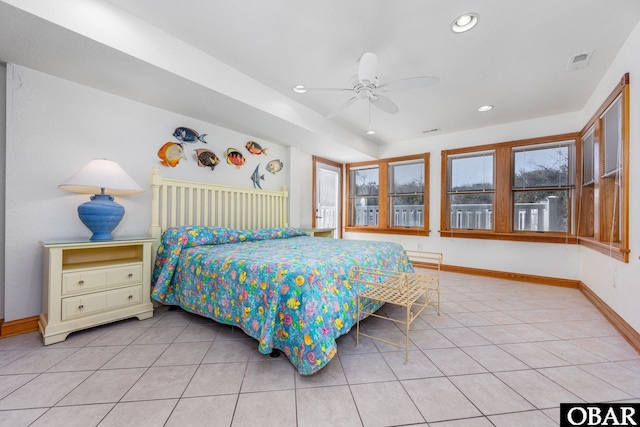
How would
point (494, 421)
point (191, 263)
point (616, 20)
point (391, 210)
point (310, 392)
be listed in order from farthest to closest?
point (391, 210)
point (191, 263)
point (616, 20)
point (310, 392)
point (494, 421)

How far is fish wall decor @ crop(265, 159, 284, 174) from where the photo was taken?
3.98 meters

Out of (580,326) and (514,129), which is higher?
(514,129)

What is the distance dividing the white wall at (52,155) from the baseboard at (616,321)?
4.32 metres

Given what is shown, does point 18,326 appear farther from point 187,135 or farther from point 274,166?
point 274,166

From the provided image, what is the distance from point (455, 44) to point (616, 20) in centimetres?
A: 105

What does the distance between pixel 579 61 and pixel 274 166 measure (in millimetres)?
3598

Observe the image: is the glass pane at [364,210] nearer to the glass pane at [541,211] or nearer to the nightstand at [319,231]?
the nightstand at [319,231]

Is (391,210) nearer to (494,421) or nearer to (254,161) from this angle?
(254,161)

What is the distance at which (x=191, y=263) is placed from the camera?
7.38 ft

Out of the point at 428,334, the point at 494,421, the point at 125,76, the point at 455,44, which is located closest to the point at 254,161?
the point at 125,76

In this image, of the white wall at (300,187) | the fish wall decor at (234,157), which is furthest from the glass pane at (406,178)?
the fish wall decor at (234,157)

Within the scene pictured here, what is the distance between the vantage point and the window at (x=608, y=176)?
6.72 feet

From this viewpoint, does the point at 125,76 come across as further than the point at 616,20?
Yes

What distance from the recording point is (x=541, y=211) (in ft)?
12.2
